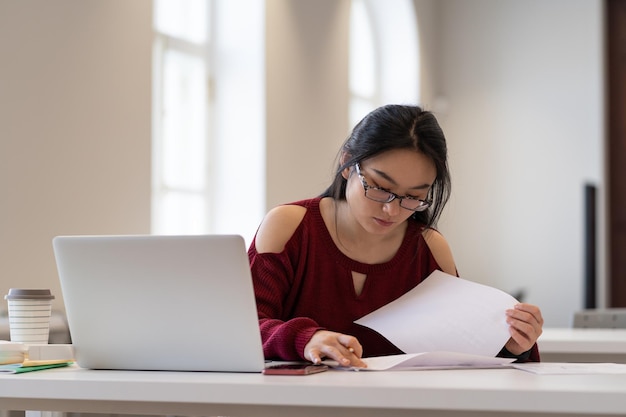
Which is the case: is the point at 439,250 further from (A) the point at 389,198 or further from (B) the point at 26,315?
(B) the point at 26,315

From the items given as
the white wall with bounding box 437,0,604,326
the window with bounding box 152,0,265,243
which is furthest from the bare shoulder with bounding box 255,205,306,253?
the white wall with bounding box 437,0,604,326

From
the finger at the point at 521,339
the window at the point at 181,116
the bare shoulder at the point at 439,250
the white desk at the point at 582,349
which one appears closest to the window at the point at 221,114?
the window at the point at 181,116

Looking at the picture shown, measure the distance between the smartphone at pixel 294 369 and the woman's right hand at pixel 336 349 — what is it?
2cm

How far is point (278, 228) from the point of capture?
204cm

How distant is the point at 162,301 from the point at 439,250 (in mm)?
873

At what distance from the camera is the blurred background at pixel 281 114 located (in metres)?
3.43

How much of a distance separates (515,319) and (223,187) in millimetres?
3412

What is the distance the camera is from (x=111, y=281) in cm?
154

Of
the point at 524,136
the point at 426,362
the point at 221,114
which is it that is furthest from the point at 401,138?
the point at 524,136

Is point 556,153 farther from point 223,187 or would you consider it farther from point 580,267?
point 223,187

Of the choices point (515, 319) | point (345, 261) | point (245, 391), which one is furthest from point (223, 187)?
point (245, 391)

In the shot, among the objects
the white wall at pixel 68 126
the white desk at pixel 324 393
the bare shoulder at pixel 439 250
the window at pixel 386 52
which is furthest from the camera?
the window at pixel 386 52

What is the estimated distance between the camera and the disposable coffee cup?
5.65 feet

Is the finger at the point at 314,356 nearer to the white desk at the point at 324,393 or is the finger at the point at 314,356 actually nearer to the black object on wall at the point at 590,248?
the white desk at the point at 324,393
